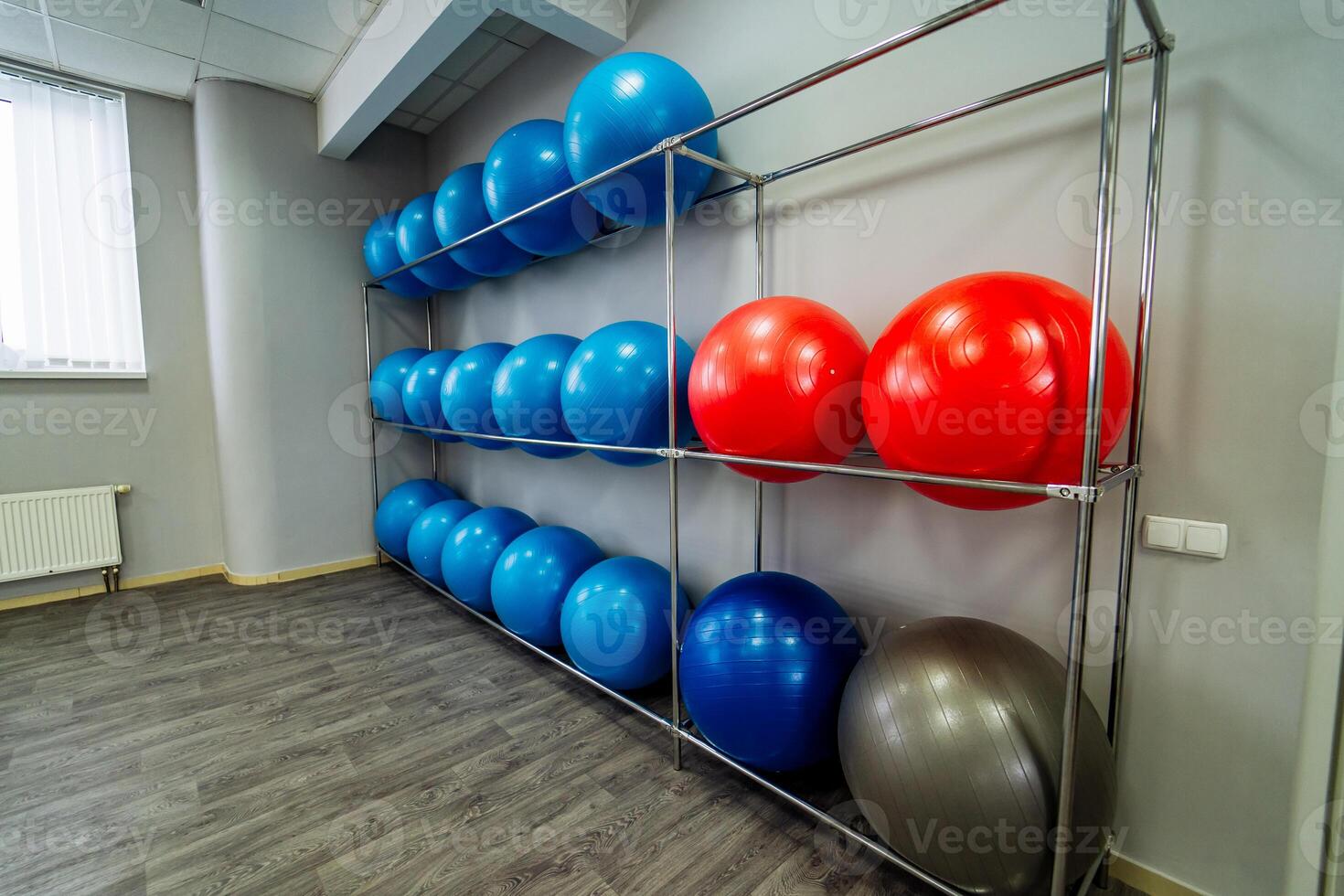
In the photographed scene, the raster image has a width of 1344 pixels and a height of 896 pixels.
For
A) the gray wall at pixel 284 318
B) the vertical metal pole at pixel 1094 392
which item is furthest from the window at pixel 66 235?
the vertical metal pole at pixel 1094 392

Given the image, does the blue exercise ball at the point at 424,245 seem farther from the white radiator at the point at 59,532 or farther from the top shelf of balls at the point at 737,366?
the white radiator at the point at 59,532

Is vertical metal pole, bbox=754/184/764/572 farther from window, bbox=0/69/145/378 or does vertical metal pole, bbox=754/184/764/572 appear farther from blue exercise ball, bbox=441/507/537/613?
window, bbox=0/69/145/378

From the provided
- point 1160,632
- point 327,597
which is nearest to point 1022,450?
point 1160,632

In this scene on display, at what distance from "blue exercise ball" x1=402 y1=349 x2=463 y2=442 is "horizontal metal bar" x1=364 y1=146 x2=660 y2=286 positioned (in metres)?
0.50

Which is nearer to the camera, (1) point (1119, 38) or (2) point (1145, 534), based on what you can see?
(1) point (1119, 38)

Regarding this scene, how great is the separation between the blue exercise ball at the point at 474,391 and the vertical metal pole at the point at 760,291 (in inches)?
45.8

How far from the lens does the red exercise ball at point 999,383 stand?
3.43 ft

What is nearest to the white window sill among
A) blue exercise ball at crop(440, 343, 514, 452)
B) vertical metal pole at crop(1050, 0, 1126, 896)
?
blue exercise ball at crop(440, 343, 514, 452)

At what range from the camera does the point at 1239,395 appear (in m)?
1.21

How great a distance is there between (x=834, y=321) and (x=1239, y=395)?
2.76 ft

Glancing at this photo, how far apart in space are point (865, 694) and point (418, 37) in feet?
9.49

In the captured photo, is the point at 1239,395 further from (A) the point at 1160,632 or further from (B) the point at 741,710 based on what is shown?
(B) the point at 741,710

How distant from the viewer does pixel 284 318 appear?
11.7 feet

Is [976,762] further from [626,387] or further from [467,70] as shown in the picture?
[467,70]
